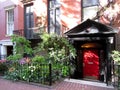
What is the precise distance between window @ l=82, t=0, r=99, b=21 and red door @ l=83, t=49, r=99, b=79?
6.99 ft

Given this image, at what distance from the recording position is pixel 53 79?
11.4m

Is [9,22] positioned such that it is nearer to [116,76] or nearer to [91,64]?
[91,64]

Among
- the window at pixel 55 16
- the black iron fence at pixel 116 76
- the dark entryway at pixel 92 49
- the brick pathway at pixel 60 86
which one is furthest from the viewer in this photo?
the window at pixel 55 16

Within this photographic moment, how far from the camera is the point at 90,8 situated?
42.4 ft

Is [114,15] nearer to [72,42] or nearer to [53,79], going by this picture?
[72,42]

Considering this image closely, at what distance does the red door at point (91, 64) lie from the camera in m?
12.6

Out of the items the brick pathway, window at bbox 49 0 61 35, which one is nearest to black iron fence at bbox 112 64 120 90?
the brick pathway

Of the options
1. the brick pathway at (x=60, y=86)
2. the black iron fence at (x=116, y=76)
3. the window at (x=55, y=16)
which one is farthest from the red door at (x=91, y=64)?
the window at (x=55, y=16)

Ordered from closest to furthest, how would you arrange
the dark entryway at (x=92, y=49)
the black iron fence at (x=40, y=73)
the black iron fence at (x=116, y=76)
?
the black iron fence at (x=116, y=76)
the dark entryway at (x=92, y=49)
the black iron fence at (x=40, y=73)

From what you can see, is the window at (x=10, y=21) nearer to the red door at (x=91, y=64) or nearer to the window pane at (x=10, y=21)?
the window pane at (x=10, y=21)

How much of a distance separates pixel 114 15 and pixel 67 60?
12.1 ft

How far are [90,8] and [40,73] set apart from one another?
4.87 metres

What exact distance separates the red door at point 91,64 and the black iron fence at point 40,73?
142 cm

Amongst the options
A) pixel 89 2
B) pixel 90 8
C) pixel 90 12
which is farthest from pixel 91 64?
pixel 89 2
